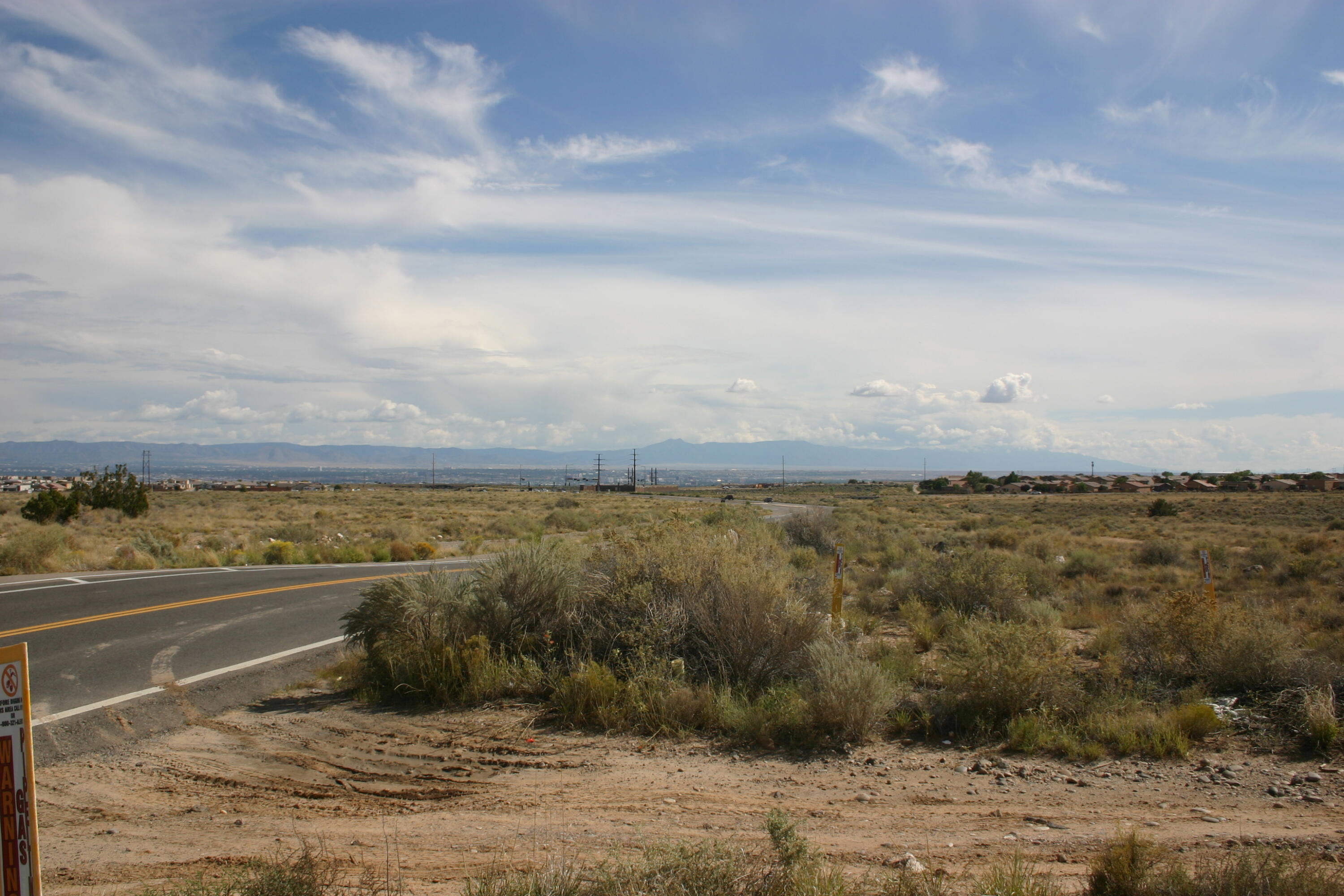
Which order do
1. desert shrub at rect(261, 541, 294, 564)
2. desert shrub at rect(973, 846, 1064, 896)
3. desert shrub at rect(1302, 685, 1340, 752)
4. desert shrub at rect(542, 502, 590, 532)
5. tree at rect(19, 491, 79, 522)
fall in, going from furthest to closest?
desert shrub at rect(542, 502, 590, 532)
tree at rect(19, 491, 79, 522)
desert shrub at rect(261, 541, 294, 564)
desert shrub at rect(1302, 685, 1340, 752)
desert shrub at rect(973, 846, 1064, 896)

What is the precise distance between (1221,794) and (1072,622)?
7618 mm

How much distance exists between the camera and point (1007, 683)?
23.7 feet

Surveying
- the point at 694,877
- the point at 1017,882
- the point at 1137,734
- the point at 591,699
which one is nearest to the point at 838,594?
the point at 1137,734

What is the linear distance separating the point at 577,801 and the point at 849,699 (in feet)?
8.90

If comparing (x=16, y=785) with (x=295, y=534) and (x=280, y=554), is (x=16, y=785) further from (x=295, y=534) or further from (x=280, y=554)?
(x=295, y=534)

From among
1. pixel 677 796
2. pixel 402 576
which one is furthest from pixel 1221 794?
pixel 402 576

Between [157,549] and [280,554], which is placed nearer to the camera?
[280,554]

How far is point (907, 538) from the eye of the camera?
25547 mm

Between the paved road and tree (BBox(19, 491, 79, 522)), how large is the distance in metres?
17.0

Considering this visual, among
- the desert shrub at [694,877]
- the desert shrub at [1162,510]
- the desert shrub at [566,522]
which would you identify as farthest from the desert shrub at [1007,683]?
the desert shrub at [1162,510]

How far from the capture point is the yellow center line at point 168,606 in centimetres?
1147

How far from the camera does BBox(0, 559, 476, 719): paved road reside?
29.9ft

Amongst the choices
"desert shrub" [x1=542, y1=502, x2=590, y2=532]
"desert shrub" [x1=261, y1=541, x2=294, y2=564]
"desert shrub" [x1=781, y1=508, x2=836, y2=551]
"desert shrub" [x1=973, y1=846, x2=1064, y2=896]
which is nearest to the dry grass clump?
"desert shrub" [x1=973, y1=846, x2=1064, y2=896]

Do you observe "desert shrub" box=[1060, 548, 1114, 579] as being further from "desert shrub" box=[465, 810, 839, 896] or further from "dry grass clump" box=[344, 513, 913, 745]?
"desert shrub" box=[465, 810, 839, 896]
